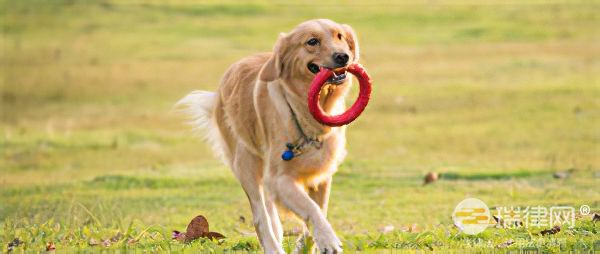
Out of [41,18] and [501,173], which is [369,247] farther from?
[41,18]

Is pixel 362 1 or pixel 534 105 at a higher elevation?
pixel 362 1

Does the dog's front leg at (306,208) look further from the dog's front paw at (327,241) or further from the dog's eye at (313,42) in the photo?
the dog's eye at (313,42)

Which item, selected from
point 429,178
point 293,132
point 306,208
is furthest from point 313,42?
point 429,178

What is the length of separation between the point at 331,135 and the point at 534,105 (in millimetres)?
13393

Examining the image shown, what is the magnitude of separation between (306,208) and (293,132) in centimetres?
67

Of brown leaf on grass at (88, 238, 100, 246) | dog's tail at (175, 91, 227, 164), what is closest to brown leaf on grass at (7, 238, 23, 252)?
brown leaf on grass at (88, 238, 100, 246)

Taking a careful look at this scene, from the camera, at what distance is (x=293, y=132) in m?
8.55

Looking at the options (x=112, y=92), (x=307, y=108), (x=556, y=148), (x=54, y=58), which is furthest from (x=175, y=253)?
(x=54, y=58)

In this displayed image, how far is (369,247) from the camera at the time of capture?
8633 millimetres

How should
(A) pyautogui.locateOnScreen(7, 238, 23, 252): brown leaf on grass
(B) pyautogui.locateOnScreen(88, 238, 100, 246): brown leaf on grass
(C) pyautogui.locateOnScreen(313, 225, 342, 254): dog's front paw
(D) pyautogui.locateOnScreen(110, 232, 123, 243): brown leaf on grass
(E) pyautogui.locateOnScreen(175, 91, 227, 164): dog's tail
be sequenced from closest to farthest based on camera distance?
(C) pyautogui.locateOnScreen(313, 225, 342, 254): dog's front paw < (A) pyautogui.locateOnScreen(7, 238, 23, 252): brown leaf on grass < (B) pyautogui.locateOnScreen(88, 238, 100, 246): brown leaf on grass < (D) pyautogui.locateOnScreen(110, 232, 123, 243): brown leaf on grass < (E) pyautogui.locateOnScreen(175, 91, 227, 164): dog's tail

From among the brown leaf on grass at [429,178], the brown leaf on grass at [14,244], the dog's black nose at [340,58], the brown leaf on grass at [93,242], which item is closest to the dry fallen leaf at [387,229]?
the dog's black nose at [340,58]

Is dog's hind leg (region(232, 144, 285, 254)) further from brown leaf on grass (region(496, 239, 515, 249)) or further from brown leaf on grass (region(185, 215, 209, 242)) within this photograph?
brown leaf on grass (region(496, 239, 515, 249))

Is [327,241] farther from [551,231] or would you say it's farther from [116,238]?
[116,238]

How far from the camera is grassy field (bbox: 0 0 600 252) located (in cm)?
1093
